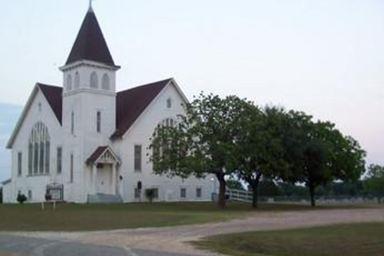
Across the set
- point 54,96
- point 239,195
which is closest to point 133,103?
point 54,96

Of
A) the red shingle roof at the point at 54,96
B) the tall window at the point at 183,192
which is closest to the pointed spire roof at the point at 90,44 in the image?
the red shingle roof at the point at 54,96

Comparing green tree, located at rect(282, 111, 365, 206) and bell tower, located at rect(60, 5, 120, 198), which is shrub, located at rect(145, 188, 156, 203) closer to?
bell tower, located at rect(60, 5, 120, 198)

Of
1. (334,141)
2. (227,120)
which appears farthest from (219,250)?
(334,141)

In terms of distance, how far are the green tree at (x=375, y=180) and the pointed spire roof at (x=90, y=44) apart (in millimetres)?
53737

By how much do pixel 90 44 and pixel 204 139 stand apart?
18369 millimetres

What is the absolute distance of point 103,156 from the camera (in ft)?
224

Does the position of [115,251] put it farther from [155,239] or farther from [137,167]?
[137,167]

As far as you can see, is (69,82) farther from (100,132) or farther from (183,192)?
(183,192)

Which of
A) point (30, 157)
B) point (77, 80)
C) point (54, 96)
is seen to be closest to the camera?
point (77, 80)

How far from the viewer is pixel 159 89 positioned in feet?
239

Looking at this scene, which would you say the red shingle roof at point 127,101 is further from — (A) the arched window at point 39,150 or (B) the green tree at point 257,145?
(B) the green tree at point 257,145

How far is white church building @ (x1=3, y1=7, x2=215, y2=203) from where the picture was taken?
68750 mm

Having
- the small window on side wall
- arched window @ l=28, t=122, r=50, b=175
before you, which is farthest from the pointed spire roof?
arched window @ l=28, t=122, r=50, b=175

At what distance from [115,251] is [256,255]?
4.35 metres
